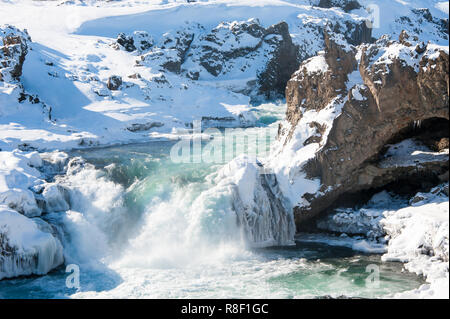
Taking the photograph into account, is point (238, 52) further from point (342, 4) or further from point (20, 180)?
point (20, 180)

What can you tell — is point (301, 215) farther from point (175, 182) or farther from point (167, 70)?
point (167, 70)

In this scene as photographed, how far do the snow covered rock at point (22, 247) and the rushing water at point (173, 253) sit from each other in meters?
0.29

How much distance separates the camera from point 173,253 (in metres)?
12.9

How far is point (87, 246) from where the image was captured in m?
13.1

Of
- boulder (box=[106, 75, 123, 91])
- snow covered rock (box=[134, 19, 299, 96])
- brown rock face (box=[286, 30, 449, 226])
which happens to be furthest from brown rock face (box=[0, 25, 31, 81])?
brown rock face (box=[286, 30, 449, 226])

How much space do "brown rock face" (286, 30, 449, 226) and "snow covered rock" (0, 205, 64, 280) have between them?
694 centimetres

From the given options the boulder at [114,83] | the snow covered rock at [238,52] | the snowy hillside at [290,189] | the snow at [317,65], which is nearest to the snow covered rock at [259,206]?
the snowy hillside at [290,189]

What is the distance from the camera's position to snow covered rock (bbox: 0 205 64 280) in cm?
1150

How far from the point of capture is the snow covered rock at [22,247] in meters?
11.5

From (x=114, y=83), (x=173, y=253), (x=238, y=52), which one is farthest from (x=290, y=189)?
(x=238, y=52)

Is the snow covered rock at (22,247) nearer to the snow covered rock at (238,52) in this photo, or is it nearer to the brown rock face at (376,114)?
the brown rock face at (376,114)

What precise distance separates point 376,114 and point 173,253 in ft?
22.5

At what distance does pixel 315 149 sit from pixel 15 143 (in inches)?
542
